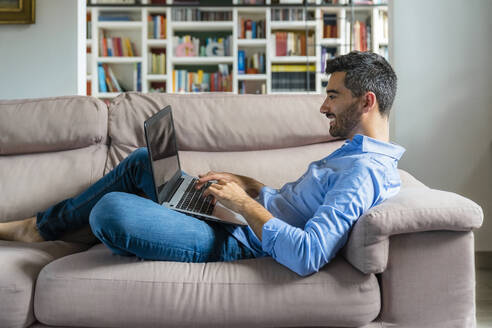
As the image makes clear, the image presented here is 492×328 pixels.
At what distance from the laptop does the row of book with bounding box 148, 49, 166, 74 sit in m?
3.72

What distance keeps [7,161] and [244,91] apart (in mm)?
3587

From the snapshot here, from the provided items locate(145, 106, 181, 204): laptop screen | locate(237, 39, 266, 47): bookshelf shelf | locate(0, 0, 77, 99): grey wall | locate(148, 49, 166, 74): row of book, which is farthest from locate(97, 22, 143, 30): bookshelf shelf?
locate(145, 106, 181, 204): laptop screen

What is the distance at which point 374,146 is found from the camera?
137cm

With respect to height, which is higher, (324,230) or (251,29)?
(251,29)

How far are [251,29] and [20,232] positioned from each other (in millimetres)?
4055

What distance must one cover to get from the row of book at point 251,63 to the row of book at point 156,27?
83 cm

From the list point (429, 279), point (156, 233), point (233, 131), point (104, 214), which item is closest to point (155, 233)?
point (156, 233)

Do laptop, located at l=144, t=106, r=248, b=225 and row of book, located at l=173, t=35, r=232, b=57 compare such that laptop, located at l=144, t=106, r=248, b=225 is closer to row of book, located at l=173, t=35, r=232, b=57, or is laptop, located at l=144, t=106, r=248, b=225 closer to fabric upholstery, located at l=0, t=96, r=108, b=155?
fabric upholstery, located at l=0, t=96, r=108, b=155

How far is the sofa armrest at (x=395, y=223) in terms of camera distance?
3.84ft

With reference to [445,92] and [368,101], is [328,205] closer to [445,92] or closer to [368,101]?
[368,101]

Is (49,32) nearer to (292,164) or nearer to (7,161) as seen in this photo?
(7,161)

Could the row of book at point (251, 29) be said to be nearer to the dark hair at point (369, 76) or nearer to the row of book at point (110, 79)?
the row of book at point (110, 79)

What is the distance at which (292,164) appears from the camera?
191 centimetres

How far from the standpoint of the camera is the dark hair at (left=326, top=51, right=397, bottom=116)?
1396 millimetres
